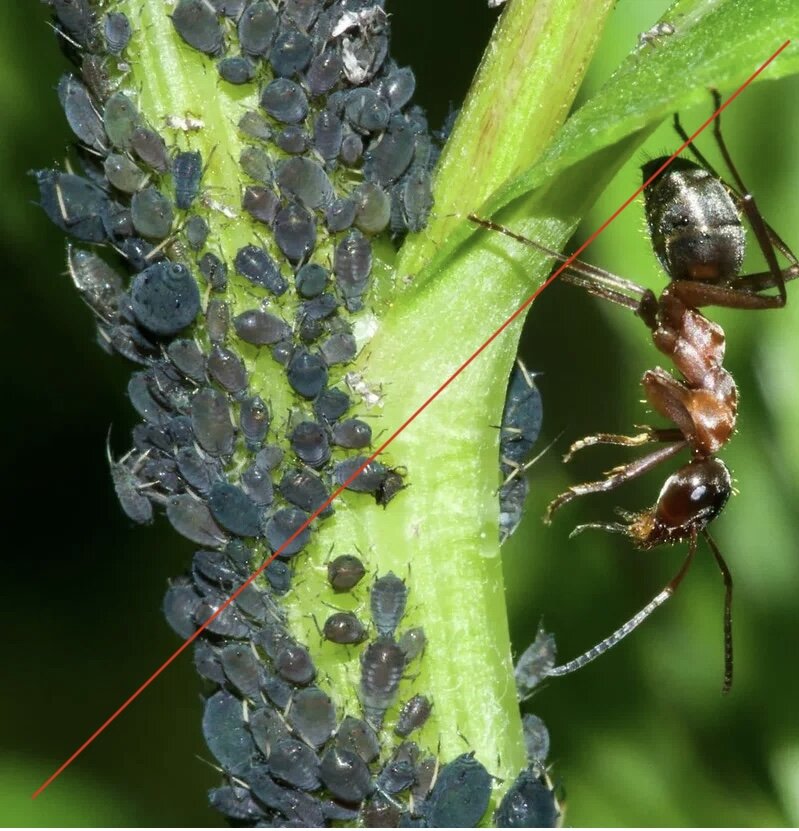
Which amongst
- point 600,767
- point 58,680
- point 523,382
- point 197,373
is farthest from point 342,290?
point 58,680

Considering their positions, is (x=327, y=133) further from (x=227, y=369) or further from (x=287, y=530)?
(x=287, y=530)

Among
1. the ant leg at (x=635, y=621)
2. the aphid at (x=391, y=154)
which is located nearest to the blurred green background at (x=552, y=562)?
the ant leg at (x=635, y=621)

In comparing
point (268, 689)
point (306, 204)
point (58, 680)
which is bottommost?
point (58, 680)

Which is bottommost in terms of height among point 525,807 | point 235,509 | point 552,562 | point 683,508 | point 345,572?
point 552,562

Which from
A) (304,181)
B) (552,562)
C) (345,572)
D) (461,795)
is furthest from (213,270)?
(552,562)

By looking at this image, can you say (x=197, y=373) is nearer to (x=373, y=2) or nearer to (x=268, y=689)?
(x=268, y=689)

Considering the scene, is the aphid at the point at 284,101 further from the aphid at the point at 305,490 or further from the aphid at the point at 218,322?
the aphid at the point at 305,490

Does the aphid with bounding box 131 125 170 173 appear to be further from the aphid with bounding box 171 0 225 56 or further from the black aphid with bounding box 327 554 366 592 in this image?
the black aphid with bounding box 327 554 366 592
